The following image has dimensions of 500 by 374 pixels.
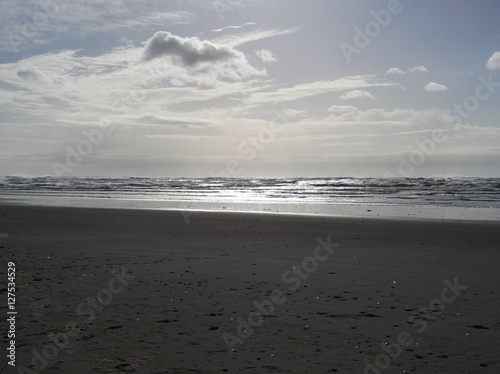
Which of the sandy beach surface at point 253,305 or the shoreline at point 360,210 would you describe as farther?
the shoreline at point 360,210

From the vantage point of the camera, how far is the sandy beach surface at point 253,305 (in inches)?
203

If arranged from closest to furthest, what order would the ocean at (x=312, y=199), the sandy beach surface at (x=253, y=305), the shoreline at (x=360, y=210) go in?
the sandy beach surface at (x=253, y=305) < the shoreline at (x=360, y=210) < the ocean at (x=312, y=199)

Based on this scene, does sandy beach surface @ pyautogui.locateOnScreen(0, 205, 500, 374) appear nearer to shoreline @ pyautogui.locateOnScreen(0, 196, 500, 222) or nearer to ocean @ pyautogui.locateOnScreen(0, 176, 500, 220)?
shoreline @ pyautogui.locateOnScreen(0, 196, 500, 222)

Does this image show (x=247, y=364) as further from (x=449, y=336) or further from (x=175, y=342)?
(x=449, y=336)

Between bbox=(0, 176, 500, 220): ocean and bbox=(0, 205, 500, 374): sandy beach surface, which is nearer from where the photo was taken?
bbox=(0, 205, 500, 374): sandy beach surface

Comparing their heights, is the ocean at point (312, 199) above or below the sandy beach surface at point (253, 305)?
above

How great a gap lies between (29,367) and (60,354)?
38 centimetres

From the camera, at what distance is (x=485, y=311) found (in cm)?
684

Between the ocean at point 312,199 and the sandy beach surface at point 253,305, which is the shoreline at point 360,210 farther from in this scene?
the sandy beach surface at point 253,305

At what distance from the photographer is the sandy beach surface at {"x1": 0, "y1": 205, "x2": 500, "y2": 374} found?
16.9ft

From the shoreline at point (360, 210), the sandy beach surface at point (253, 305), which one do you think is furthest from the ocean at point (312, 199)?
the sandy beach surface at point (253, 305)

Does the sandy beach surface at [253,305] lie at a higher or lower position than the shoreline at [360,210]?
lower

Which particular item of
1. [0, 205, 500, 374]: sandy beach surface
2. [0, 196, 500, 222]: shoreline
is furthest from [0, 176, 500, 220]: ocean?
[0, 205, 500, 374]: sandy beach surface

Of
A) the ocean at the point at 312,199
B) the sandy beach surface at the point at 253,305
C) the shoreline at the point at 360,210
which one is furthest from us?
the ocean at the point at 312,199
